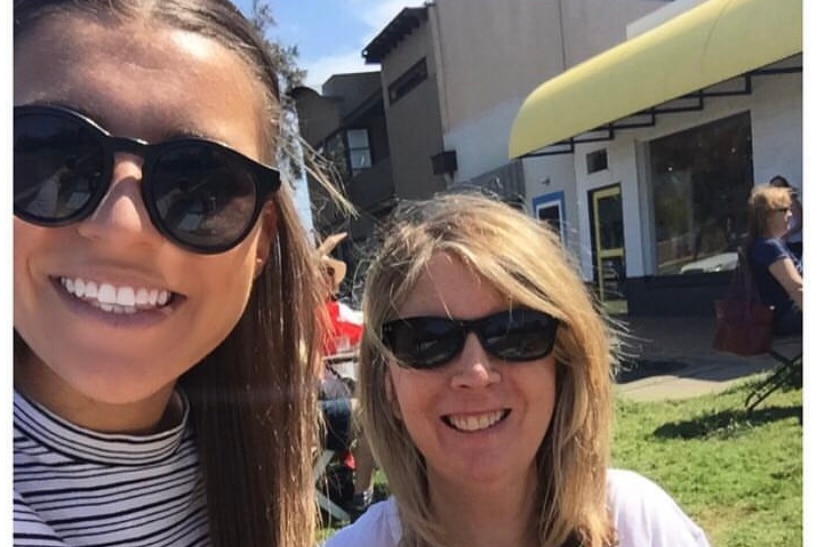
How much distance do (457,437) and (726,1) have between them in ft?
31.1

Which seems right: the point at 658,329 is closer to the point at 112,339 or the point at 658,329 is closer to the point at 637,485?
the point at 637,485

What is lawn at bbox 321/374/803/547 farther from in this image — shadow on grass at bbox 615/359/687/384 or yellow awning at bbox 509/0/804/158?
yellow awning at bbox 509/0/804/158

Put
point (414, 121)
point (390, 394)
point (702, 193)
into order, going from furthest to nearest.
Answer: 1. point (414, 121)
2. point (702, 193)
3. point (390, 394)

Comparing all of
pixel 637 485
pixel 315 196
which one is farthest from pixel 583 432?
pixel 315 196

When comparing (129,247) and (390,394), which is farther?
(390,394)

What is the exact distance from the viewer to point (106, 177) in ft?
3.36

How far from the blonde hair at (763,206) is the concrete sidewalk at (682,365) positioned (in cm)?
83

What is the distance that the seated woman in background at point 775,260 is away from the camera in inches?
208

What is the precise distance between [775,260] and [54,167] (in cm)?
512

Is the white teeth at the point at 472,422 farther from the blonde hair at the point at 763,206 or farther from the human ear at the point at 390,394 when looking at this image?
the blonde hair at the point at 763,206

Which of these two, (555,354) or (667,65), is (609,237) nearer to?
(667,65)

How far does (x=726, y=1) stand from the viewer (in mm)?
9625

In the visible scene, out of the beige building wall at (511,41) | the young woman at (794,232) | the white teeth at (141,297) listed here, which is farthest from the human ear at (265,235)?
the beige building wall at (511,41)

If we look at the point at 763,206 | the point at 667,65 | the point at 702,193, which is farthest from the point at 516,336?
the point at 702,193
